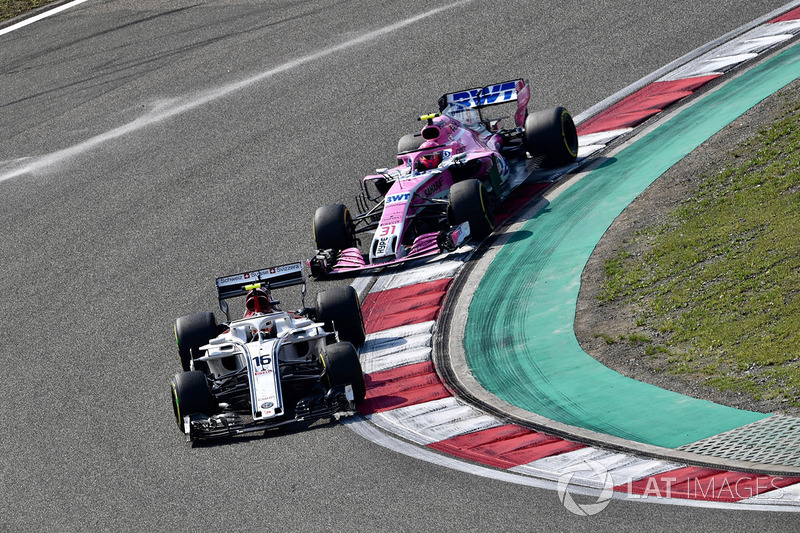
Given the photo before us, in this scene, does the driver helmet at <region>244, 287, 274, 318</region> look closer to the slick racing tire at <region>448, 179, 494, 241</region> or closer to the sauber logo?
the sauber logo

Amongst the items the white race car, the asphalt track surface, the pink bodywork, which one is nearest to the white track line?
the asphalt track surface

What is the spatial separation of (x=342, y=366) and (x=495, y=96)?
341 inches

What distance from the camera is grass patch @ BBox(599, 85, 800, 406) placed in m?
11.8

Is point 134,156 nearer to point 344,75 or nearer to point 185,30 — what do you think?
point 344,75

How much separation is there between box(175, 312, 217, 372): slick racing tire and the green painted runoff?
3442mm

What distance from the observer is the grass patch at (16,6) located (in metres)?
33.5

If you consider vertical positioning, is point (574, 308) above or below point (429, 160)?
below

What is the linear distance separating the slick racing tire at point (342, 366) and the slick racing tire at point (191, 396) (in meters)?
1.43

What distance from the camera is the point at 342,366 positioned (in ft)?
41.2

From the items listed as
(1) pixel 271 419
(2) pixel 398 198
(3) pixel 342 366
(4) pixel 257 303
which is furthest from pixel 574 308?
(1) pixel 271 419

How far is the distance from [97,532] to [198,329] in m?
3.95

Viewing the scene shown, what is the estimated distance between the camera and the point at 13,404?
1481cm

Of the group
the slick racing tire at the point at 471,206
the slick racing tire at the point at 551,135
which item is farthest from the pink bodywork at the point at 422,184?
the slick racing tire at the point at 551,135

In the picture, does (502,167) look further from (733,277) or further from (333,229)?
(733,277)
